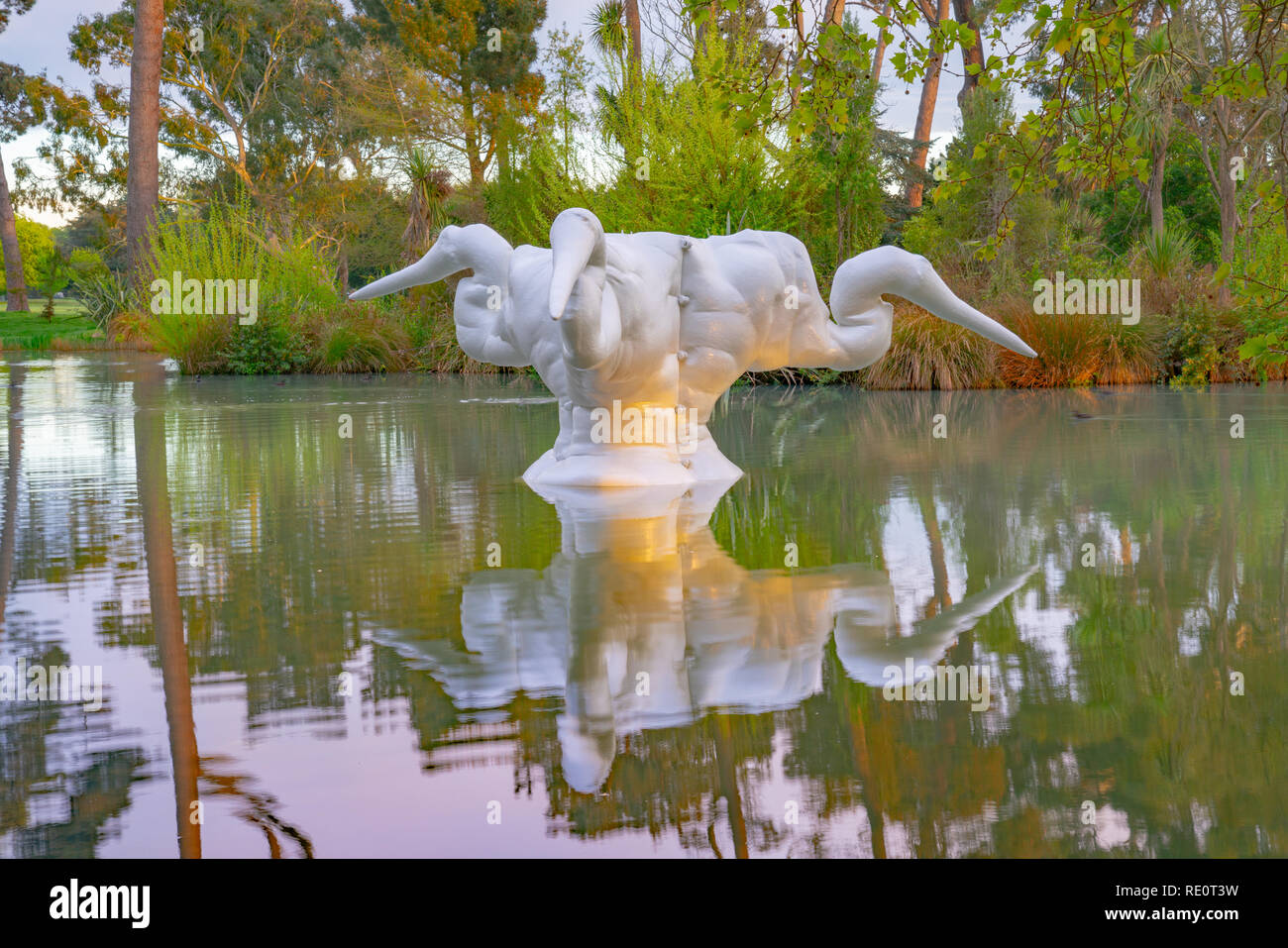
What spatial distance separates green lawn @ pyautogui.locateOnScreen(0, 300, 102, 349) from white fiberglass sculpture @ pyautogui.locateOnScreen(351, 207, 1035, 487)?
20.1 metres

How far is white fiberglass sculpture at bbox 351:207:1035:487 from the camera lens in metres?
4.46

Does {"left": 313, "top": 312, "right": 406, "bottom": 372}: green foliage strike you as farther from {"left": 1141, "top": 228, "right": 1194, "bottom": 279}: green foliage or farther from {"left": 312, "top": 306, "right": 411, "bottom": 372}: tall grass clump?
{"left": 1141, "top": 228, "right": 1194, "bottom": 279}: green foliage

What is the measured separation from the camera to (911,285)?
4.69 metres

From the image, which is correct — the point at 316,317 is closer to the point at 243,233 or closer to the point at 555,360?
the point at 243,233

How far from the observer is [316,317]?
1612 cm

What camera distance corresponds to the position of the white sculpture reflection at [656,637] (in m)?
2.02

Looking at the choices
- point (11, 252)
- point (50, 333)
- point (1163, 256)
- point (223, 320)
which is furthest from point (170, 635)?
point (11, 252)

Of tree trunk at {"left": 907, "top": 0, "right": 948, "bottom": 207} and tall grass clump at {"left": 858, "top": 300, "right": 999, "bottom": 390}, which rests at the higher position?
tree trunk at {"left": 907, "top": 0, "right": 948, "bottom": 207}

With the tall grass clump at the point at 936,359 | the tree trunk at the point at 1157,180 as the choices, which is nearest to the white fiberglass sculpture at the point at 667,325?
the tall grass clump at the point at 936,359

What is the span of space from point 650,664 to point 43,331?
2779 centimetres

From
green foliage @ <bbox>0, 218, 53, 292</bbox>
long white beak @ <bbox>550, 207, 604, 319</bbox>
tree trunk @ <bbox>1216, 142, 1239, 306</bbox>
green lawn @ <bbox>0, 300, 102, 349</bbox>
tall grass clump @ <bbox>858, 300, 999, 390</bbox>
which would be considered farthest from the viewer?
green foliage @ <bbox>0, 218, 53, 292</bbox>
